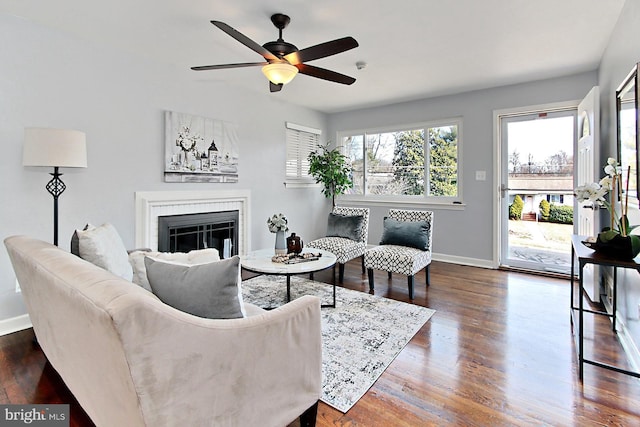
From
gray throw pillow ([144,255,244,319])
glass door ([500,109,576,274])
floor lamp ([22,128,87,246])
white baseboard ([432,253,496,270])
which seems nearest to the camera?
gray throw pillow ([144,255,244,319])

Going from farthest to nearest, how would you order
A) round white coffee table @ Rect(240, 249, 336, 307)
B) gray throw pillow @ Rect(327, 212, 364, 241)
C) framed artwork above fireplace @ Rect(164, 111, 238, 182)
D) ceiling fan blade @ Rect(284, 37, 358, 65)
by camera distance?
1. gray throw pillow @ Rect(327, 212, 364, 241)
2. framed artwork above fireplace @ Rect(164, 111, 238, 182)
3. round white coffee table @ Rect(240, 249, 336, 307)
4. ceiling fan blade @ Rect(284, 37, 358, 65)

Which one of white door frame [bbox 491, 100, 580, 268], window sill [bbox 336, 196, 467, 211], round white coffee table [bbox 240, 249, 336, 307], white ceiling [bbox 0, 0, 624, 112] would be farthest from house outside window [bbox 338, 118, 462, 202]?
round white coffee table [bbox 240, 249, 336, 307]

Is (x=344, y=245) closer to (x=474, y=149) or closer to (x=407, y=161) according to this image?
(x=407, y=161)

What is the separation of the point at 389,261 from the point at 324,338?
125 centimetres

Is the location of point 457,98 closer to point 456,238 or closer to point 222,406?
point 456,238

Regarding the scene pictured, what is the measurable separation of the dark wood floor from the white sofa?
1.53ft

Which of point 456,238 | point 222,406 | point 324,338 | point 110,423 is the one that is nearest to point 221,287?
point 222,406

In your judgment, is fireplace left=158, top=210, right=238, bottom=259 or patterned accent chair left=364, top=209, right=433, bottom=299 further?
fireplace left=158, top=210, right=238, bottom=259

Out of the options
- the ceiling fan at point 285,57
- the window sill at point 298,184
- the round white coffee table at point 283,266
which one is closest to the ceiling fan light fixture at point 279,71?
the ceiling fan at point 285,57

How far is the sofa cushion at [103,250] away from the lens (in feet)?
5.84

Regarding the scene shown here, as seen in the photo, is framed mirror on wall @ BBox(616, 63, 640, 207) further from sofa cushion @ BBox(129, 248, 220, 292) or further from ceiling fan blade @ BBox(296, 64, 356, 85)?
sofa cushion @ BBox(129, 248, 220, 292)

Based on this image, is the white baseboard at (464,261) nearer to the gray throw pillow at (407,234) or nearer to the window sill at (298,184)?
the gray throw pillow at (407,234)

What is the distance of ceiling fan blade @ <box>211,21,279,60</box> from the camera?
6.26ft

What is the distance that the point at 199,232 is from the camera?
390cm
